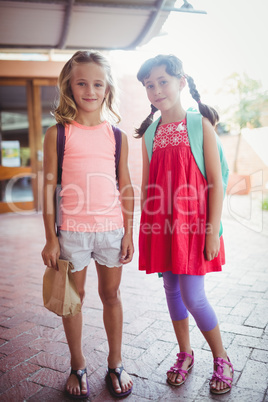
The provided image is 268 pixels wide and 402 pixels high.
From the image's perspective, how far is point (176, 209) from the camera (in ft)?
5.36

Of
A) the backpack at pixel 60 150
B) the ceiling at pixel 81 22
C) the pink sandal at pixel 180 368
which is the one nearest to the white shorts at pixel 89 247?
the backpack at pixel 60 150

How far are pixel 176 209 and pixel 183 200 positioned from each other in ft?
0.18

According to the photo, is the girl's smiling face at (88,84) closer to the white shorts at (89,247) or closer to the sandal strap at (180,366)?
the white shorts at (89,247)

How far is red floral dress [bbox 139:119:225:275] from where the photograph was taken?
1633 mm

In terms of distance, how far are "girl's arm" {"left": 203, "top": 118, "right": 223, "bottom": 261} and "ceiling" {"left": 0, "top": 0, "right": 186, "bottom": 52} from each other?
88.8 inches

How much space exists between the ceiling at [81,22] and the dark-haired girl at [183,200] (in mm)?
2030

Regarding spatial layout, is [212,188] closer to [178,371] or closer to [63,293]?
[63,293]

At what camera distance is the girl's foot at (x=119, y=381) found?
1.69m

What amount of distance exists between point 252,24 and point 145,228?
7496 millimetres

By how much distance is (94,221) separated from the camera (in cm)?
165

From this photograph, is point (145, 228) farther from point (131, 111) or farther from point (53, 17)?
point (131, 111)

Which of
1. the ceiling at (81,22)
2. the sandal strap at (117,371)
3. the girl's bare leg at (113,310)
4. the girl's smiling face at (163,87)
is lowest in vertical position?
the sandal strap at (117,371)

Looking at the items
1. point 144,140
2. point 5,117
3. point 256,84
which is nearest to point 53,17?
point 144,140

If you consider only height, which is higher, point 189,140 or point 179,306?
point 189,140
